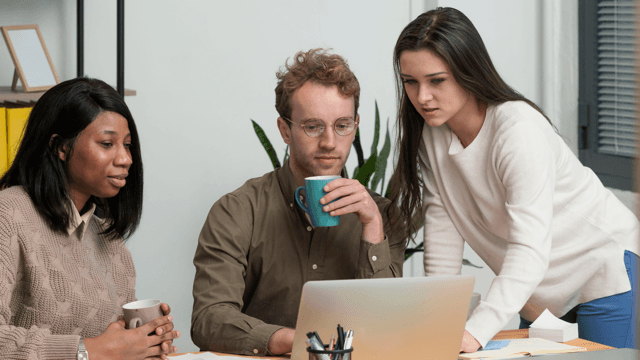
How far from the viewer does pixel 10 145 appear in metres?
2.18

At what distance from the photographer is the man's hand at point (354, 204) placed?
1399 mm

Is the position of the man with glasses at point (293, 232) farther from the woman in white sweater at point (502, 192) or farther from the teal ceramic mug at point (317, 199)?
the woman in white sweater at point (502, 192)

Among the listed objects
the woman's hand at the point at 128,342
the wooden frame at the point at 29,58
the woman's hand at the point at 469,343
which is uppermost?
the wooden frame at the point at 29,58

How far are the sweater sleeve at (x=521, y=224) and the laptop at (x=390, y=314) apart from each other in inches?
9.0

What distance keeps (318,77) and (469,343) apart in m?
0.76

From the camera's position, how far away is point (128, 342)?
1158 mm

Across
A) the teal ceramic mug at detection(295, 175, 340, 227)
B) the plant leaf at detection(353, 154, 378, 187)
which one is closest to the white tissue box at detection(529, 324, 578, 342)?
the teal ceramic mug at detection(295, 175, 340, 227)

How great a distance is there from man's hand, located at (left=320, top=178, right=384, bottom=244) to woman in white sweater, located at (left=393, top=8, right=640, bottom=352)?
0.18 metres

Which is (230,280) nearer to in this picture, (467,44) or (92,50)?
(467,44)

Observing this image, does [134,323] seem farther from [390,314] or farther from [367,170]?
[367,170]

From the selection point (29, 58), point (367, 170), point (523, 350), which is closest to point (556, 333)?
point (523, 350)

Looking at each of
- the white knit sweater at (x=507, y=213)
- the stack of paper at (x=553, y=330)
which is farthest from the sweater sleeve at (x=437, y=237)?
the stack of paper at (x=553, y=330)

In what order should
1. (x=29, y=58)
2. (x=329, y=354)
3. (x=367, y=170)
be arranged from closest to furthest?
1. (x=329, y=354)
2. (x=29, y=58)
3. (x=367, y=170)

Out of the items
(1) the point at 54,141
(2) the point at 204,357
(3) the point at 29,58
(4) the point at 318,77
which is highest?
(3) the point at 29,58
